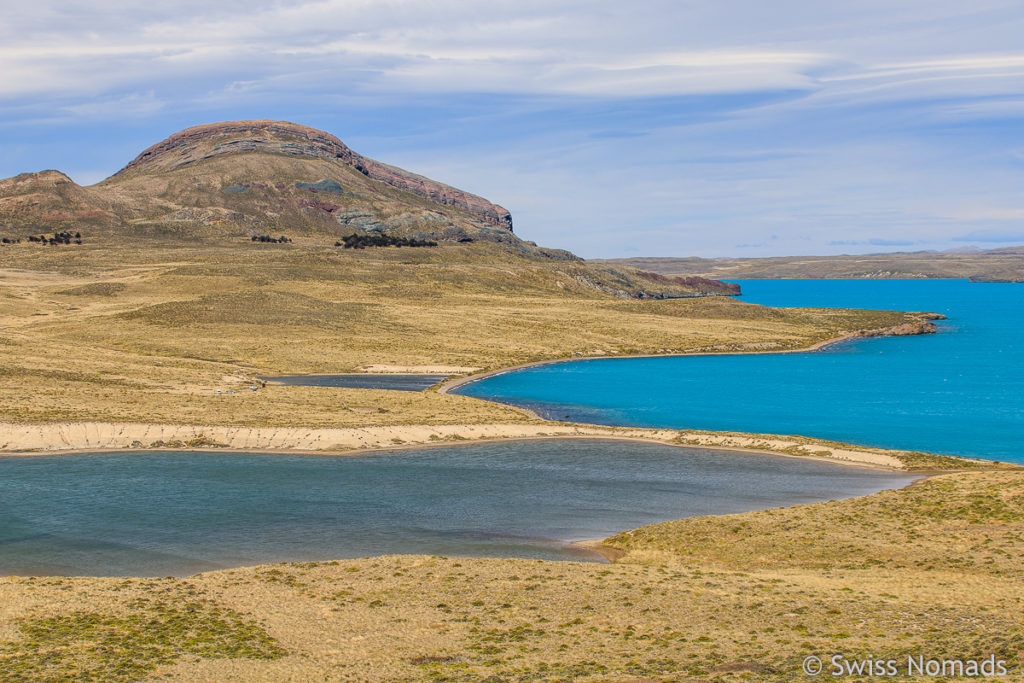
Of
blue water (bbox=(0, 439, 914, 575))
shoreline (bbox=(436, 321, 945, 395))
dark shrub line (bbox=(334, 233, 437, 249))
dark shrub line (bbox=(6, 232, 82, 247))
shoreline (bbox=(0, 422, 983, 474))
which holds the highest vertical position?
dark shrub line (bbox=(334, 233, 437, 249))

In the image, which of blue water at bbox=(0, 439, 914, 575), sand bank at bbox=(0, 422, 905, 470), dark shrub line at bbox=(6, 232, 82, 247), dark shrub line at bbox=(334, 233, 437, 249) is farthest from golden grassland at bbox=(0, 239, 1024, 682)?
dark shrub line at bbox=(334, 233, 437, 249)

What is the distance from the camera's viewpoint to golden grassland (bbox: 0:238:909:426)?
59844mm

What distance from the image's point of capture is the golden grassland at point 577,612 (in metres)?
19.7

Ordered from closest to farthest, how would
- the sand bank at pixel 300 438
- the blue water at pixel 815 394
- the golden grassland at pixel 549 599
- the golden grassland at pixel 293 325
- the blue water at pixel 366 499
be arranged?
the golden grassland at pixel 549 599 < the blue water at pixel 366 499 < the sand bank at pixel 300 438 < the golden grassland at pixel 293 325 < the blue water at pixel 815 394

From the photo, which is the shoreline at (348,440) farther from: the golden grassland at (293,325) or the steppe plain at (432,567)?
the golden grassland at (293,325)

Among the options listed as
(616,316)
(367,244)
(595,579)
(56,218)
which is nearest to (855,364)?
(616,316)

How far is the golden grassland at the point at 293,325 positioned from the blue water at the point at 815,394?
7810mm

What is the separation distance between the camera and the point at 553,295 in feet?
485

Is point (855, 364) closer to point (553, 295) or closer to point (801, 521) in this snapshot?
point (553, 295)

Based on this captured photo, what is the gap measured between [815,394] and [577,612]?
58.8 metres

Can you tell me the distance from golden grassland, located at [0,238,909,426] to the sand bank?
201cm

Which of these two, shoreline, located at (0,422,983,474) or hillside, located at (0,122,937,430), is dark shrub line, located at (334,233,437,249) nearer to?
hillside, located at (0,122,937,430)

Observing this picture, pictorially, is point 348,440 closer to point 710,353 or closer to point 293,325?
point 293,325

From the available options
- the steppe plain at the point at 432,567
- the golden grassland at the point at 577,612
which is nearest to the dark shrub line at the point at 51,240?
the steppe plain at the point at 432,567
